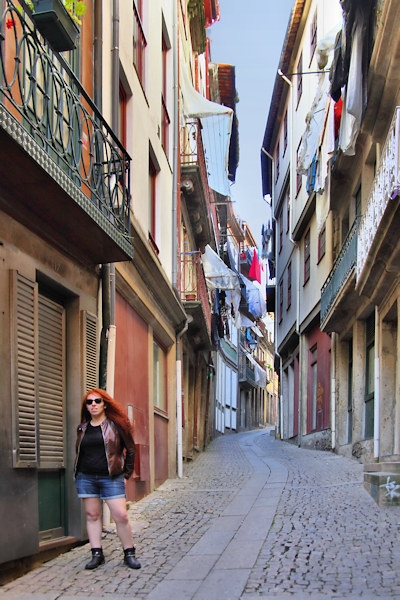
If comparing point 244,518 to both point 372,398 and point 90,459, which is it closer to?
point 90,459

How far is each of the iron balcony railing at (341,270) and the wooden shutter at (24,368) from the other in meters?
8.97

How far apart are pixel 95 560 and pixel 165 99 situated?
10.9 meters

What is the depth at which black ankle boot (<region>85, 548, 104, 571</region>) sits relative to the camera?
Result: 5.58 meters

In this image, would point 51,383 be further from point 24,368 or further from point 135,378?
point 135,378

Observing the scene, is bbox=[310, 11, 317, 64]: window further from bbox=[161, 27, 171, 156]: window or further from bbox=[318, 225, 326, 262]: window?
bbox=[161, 27, 171, 156]: window

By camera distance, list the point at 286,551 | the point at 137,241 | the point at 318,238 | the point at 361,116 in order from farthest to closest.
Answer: the point at 318,238 → the point at 361,116 → the point at 137,241 → the point at 286,551

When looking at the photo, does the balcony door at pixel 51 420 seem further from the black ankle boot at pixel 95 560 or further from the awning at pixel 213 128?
the awning at pixel 213 128

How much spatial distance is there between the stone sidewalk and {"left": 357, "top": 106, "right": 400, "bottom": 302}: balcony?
369 centimetres

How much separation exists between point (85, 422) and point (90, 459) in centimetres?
31

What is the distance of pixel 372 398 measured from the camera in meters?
14.5

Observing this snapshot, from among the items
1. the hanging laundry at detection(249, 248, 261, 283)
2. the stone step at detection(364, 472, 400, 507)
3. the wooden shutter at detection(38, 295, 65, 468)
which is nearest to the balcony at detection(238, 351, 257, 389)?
the hanging laundry at detection(249, 248, 261, 283)

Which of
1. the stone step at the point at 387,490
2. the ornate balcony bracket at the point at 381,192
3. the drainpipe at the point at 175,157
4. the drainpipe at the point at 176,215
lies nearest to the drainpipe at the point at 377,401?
the ornate balcony bracket at the point at 381,192

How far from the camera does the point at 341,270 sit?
1544 centimetres

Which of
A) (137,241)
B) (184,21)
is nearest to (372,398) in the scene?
(137,241)
